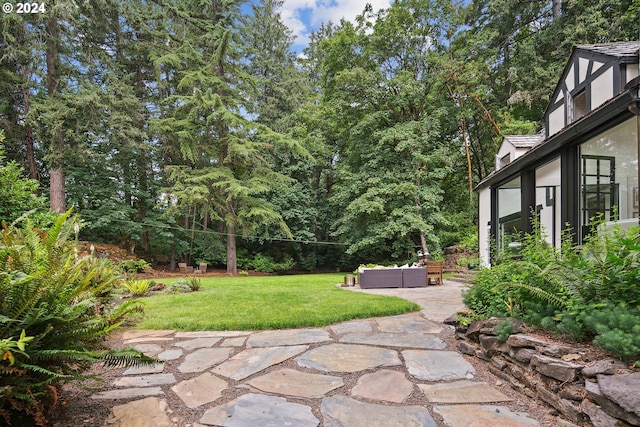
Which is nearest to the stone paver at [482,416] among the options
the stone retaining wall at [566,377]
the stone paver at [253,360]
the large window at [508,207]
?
the stone retaining wall at [566,377]

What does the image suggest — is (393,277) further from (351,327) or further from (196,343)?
(196,343)

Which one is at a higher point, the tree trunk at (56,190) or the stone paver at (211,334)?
the tree trunk at (56,190)

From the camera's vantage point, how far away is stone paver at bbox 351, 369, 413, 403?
2.12 metres

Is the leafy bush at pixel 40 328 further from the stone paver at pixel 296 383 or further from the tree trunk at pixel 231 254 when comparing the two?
the tree trunk at pixel 231 254

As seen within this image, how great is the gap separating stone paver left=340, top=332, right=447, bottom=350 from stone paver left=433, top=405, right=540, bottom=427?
1.16 m

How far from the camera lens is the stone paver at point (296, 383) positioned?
86.1 inches

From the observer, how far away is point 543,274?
2.37 meters

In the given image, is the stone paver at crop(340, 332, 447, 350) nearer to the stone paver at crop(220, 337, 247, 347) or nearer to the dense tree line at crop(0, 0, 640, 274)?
the stone paver at crop(220, 337, 247, 347)

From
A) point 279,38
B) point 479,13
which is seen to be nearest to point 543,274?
point 479,13

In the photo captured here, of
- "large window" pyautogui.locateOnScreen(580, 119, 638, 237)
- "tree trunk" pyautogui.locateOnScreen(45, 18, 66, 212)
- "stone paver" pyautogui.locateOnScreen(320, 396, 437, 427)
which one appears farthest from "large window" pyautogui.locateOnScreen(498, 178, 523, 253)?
"tree trunk" pyautogui.locateOnScreen(45, 18, 66, 212)

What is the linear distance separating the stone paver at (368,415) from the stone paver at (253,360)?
765 mm

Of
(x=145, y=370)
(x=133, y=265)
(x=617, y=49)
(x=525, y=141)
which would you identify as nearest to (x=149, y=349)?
(x=145, y=370)

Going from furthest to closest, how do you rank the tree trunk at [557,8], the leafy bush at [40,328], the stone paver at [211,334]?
the tree trunk at [557,8]
the stone paver at [211,334]
the leafy bush at [40,328]

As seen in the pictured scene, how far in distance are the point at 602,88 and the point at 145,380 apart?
8149 mm
